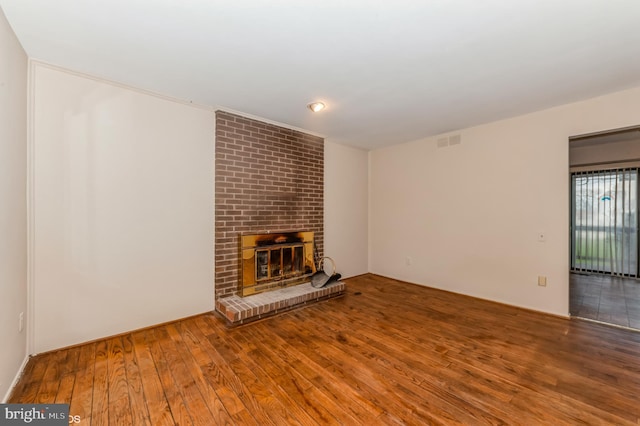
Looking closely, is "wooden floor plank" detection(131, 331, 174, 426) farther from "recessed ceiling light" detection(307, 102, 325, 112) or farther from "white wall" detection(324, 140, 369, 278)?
"recessed ceiling light" detection(307, 102, 325, 112)

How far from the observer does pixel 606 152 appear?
190 inches

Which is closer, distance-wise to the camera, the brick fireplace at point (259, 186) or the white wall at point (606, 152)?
the brick fireplace at point (259, 186)

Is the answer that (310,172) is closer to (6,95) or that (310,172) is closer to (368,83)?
(368,83)

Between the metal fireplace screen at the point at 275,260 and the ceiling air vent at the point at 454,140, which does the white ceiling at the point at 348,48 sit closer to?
the ceiling air vent at the point at 454,140

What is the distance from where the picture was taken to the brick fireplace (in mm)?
3109

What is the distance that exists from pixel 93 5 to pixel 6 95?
0.82 meters

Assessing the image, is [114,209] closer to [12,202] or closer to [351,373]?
[12,202]

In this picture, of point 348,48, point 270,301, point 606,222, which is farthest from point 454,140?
point 606,222

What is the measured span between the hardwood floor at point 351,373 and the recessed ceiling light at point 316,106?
2.40 meters

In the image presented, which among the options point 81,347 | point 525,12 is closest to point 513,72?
point 525,12

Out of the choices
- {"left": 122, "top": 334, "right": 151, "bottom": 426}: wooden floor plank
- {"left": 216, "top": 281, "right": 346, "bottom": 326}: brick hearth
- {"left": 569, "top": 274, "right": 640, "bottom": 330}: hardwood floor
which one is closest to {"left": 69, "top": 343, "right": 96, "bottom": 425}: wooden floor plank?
{"left": 122, "top": 334, "right": 151, "bottom": 426}: wooden floor plank

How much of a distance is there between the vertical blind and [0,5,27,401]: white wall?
8.03 metres

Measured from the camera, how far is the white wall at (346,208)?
14.3ft

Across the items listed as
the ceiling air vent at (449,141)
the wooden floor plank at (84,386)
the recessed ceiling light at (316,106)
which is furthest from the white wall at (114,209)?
the ceiling air vent at (449,141)
